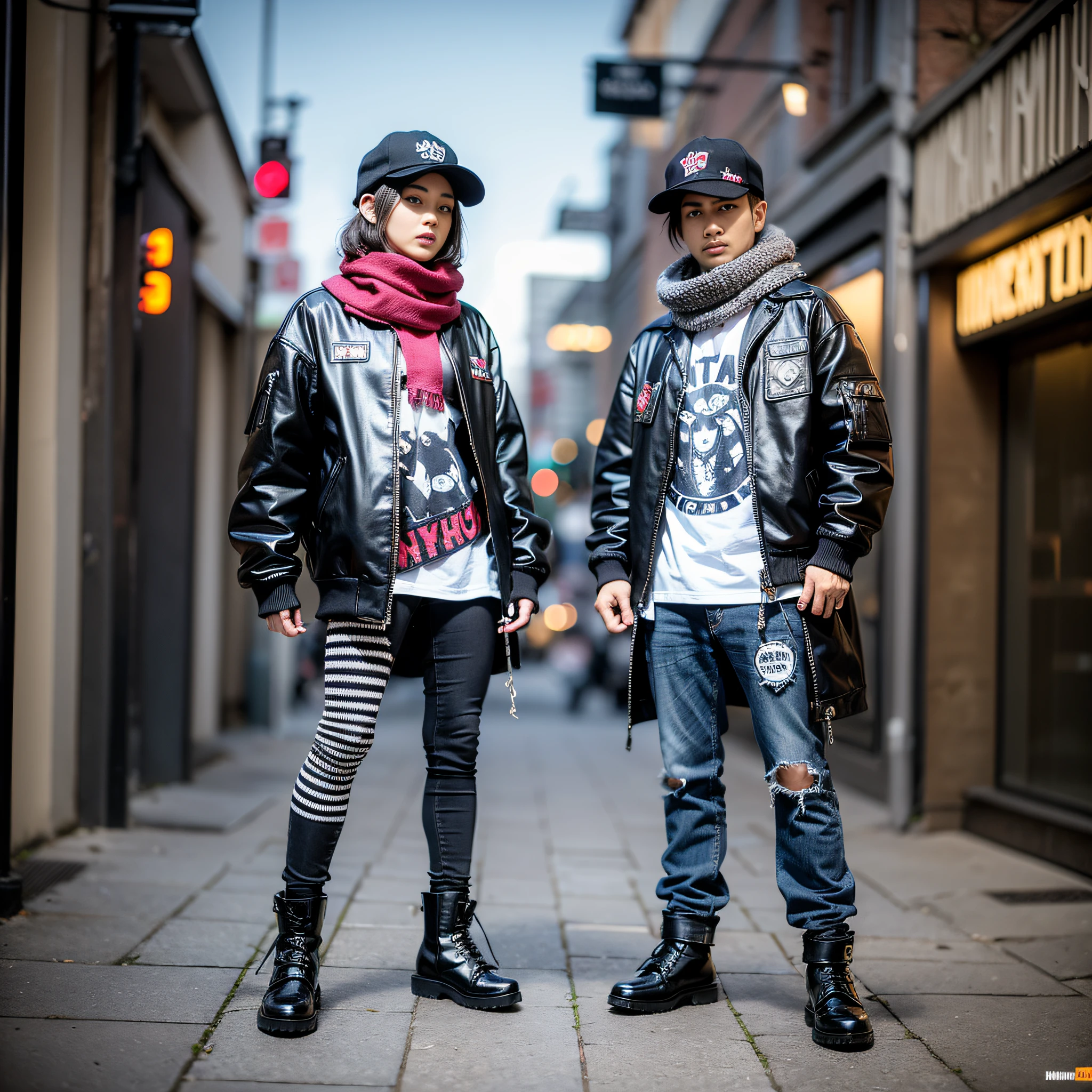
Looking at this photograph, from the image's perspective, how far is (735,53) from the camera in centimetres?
1091

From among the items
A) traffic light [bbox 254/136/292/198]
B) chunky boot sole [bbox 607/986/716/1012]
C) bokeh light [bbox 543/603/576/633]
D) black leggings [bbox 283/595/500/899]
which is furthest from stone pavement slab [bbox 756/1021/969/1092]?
bokeh light [bbox 543/603/576/633]

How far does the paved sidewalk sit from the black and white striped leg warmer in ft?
1.67

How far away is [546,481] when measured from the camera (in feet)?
131

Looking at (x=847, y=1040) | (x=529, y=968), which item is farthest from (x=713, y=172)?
(x=529, y=968)

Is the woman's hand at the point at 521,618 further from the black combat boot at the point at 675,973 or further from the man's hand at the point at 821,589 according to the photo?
the black combat boot at the point at 675,973

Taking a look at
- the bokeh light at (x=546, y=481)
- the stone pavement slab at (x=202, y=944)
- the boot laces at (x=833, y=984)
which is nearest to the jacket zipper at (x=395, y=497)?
the stone pavement slab at (x=202, y=944)

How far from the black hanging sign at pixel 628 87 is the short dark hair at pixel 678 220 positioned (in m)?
5.61

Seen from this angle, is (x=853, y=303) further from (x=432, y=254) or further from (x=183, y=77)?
(x=432, y=254)

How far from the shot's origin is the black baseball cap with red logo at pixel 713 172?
2.84m

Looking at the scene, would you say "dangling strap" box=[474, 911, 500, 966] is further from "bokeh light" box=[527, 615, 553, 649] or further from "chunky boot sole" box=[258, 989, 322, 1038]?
"bokeh light" box=[527, 615, 553, 649]

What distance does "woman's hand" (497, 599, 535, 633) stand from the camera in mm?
2871

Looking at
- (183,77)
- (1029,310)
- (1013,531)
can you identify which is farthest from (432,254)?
(183,77)

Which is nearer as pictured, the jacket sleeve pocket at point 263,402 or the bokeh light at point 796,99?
the jacket sleeve pocket at point 263,402

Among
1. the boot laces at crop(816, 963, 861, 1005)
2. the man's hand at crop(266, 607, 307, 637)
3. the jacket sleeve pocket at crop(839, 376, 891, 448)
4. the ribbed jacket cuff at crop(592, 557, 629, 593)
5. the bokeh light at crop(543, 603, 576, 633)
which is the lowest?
the bokeh light at crop(543, 603, 576, 633)
